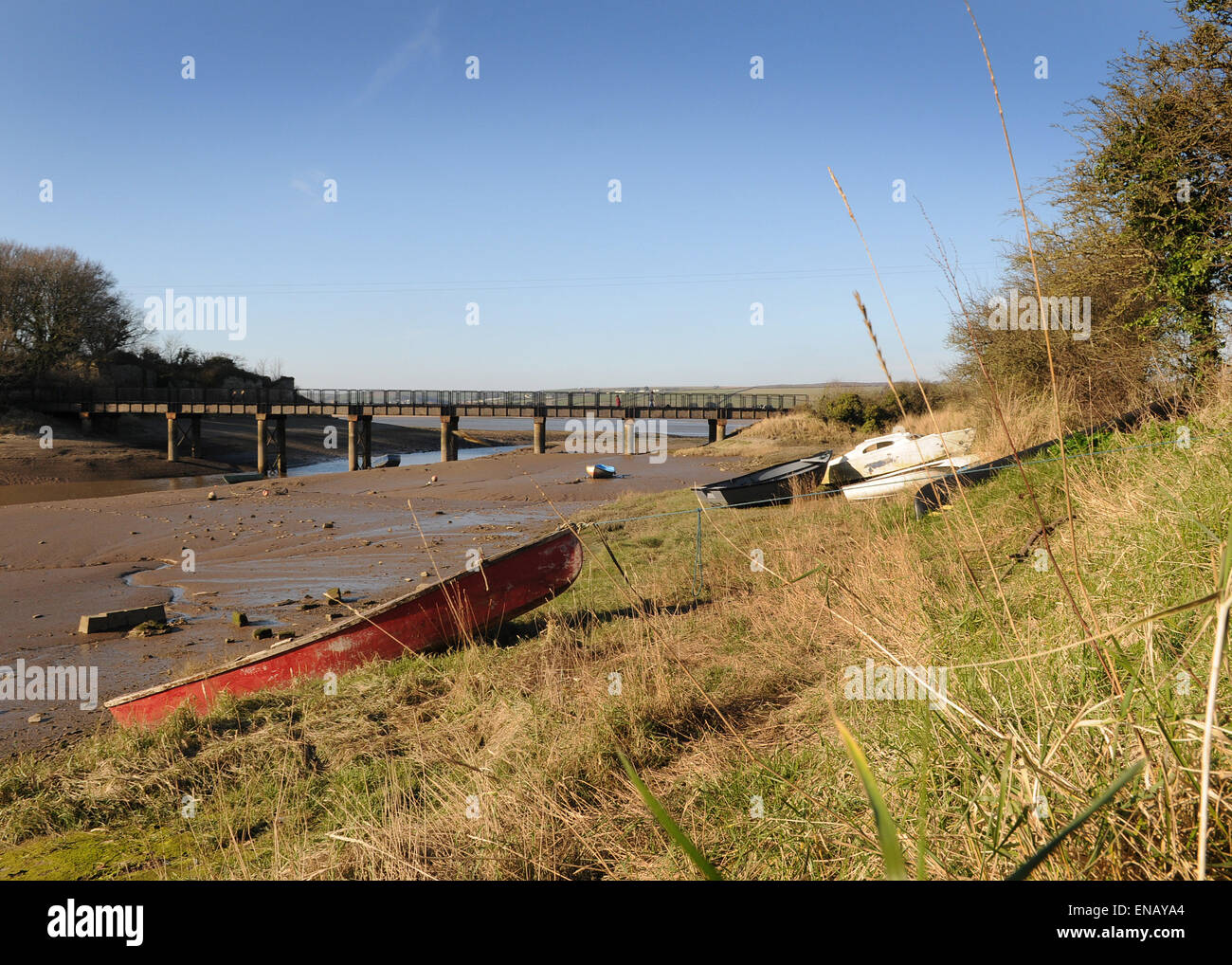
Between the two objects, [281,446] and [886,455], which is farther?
[281,446]

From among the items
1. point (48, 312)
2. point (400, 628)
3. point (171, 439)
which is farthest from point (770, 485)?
point (48, 312)

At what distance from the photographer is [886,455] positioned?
19438mm

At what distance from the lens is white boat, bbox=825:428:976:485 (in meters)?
17.8

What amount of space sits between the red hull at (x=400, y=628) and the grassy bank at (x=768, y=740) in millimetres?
328

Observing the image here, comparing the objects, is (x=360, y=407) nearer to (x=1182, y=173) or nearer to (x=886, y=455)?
(x=886, y=455)

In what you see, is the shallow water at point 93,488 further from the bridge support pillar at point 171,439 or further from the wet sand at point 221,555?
the wet sand at point 221,555

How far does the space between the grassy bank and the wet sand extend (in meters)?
1.92

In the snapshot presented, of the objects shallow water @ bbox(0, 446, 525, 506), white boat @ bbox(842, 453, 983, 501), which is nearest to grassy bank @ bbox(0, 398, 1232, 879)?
white boat @ bbox(842, 453, 983, 501)

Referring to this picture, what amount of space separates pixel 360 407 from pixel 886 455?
38328mm

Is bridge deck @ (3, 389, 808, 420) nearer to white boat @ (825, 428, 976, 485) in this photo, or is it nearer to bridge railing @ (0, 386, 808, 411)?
bridge railing @ (0, 386, 808, 411)

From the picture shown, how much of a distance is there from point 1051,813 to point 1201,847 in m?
1.42

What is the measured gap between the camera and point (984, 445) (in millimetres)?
17531

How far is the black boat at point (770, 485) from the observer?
1692 centimetres
